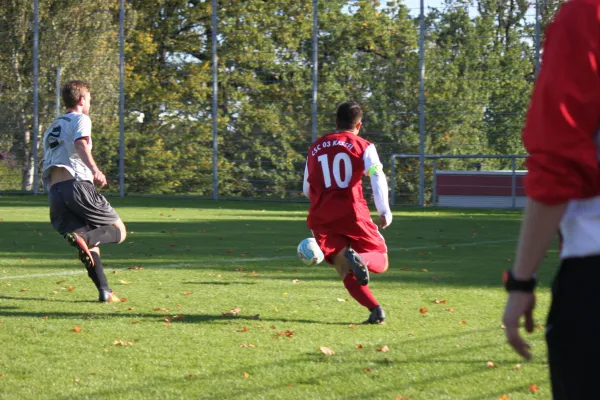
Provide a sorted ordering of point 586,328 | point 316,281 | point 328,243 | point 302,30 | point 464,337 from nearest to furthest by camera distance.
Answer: point 586,328 → point 464,337 → point 328,243 → point 316,281 → point 302,30

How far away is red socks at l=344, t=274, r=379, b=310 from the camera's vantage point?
282 inches

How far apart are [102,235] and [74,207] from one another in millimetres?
326

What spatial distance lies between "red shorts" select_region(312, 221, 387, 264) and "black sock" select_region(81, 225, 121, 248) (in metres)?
1.97

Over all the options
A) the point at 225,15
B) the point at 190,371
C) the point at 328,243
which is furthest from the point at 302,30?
the point at 190,371

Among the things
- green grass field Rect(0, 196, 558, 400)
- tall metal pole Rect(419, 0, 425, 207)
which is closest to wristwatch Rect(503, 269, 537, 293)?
green grass field Rect(0, 196, 558, 400)

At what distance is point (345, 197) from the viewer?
24.1ft

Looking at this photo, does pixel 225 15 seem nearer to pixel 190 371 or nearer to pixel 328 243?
pixel 328 243

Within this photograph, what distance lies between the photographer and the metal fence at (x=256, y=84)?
88.1 ft

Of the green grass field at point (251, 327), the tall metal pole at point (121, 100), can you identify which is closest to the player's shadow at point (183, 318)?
the green grass field at point (251, 327)

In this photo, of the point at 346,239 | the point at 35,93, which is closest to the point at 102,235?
the point at 346,239

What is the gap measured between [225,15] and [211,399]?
92.2 ft

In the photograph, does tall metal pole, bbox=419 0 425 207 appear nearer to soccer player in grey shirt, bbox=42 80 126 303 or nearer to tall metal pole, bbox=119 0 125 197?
tall metal pole, bbox=119 0 125 197

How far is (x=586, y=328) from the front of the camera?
2.09 m

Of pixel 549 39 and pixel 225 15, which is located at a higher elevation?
pixel 225 15
